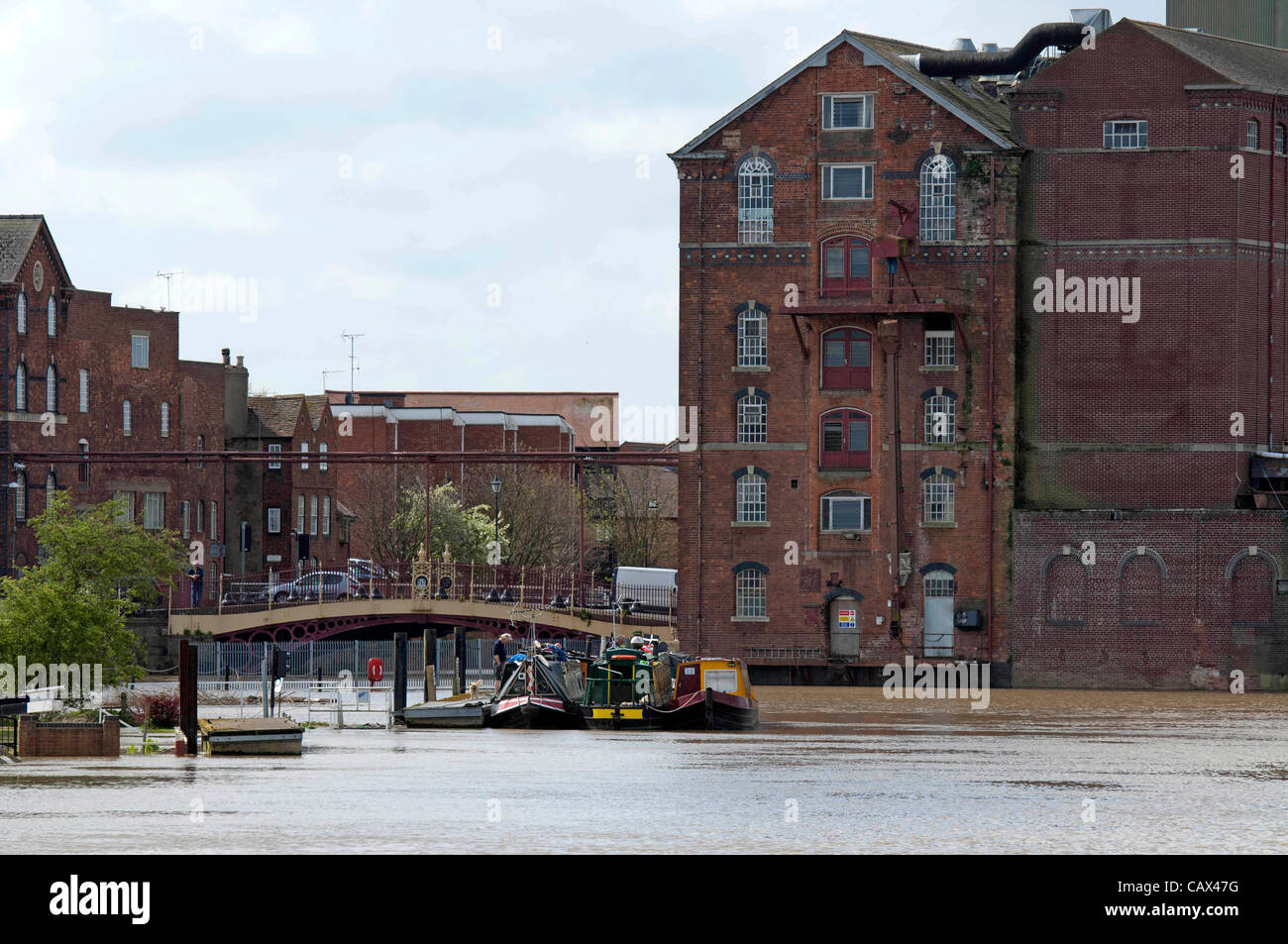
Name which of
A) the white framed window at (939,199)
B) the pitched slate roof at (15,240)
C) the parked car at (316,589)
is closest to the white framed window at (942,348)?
the white framed window at (939,199)

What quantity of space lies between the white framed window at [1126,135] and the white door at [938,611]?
1682 centimetres

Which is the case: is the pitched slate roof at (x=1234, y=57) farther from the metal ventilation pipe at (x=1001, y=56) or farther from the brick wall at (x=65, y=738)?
the brick wall at (x=65, y=738)

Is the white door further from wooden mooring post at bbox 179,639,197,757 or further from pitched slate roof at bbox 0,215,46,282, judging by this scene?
pitched slate roof at bbox 0,215,46,282

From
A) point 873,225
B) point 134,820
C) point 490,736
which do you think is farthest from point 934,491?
point 134,820

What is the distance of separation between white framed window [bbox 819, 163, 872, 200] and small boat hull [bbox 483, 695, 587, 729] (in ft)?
91.8

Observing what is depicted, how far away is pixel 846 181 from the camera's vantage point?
77.4 m

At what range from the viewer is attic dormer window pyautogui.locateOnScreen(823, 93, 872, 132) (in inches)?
→ 3041

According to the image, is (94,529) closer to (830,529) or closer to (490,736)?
(490,736)

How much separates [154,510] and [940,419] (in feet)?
146

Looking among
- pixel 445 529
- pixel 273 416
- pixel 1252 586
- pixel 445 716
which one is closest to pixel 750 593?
pixel 1252 586

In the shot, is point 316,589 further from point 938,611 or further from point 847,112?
point 847,112

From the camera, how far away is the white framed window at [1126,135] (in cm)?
7669

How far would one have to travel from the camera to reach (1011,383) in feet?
251

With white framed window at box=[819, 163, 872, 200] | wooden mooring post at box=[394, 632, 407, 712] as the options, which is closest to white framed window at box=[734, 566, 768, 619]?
white framed window at box=[819, 163, 872, 200]
